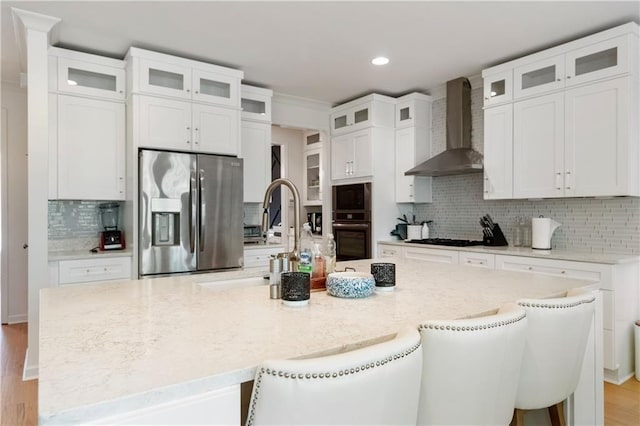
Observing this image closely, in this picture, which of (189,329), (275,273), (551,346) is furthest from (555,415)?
(189,329)

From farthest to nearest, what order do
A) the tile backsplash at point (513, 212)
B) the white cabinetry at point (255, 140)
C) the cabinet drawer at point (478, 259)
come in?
the white cabinetry at point (255, 140), the cabinet drawer at point (478, 259), the tile backsplash at point (513, 212)

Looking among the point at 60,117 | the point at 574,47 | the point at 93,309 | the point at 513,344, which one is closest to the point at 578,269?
the point at 574,47

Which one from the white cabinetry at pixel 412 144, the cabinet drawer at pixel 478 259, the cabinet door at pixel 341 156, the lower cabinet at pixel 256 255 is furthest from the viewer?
the cabinet door at pixel 341 156

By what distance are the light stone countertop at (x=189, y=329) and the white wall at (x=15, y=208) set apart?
3.43 metres

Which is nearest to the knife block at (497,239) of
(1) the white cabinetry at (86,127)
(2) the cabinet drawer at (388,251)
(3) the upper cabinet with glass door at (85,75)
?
(2) the cabinet drawer at (388,251)

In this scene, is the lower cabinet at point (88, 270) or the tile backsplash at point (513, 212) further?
the tile backsplash at point (513, 212)

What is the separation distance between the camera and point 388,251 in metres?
4.52

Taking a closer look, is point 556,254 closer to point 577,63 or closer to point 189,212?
point 577,63

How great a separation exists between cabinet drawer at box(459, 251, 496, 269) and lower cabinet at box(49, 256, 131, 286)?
9.63ft

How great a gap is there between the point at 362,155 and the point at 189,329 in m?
3.85

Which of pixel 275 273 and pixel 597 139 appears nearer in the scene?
pixel 275 273

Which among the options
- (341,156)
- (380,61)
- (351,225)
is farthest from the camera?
(341,156)

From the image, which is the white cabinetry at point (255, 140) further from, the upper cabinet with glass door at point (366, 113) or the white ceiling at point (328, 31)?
the upper cabinet with glass door at point (366, 113)

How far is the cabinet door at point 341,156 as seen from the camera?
4.95m
